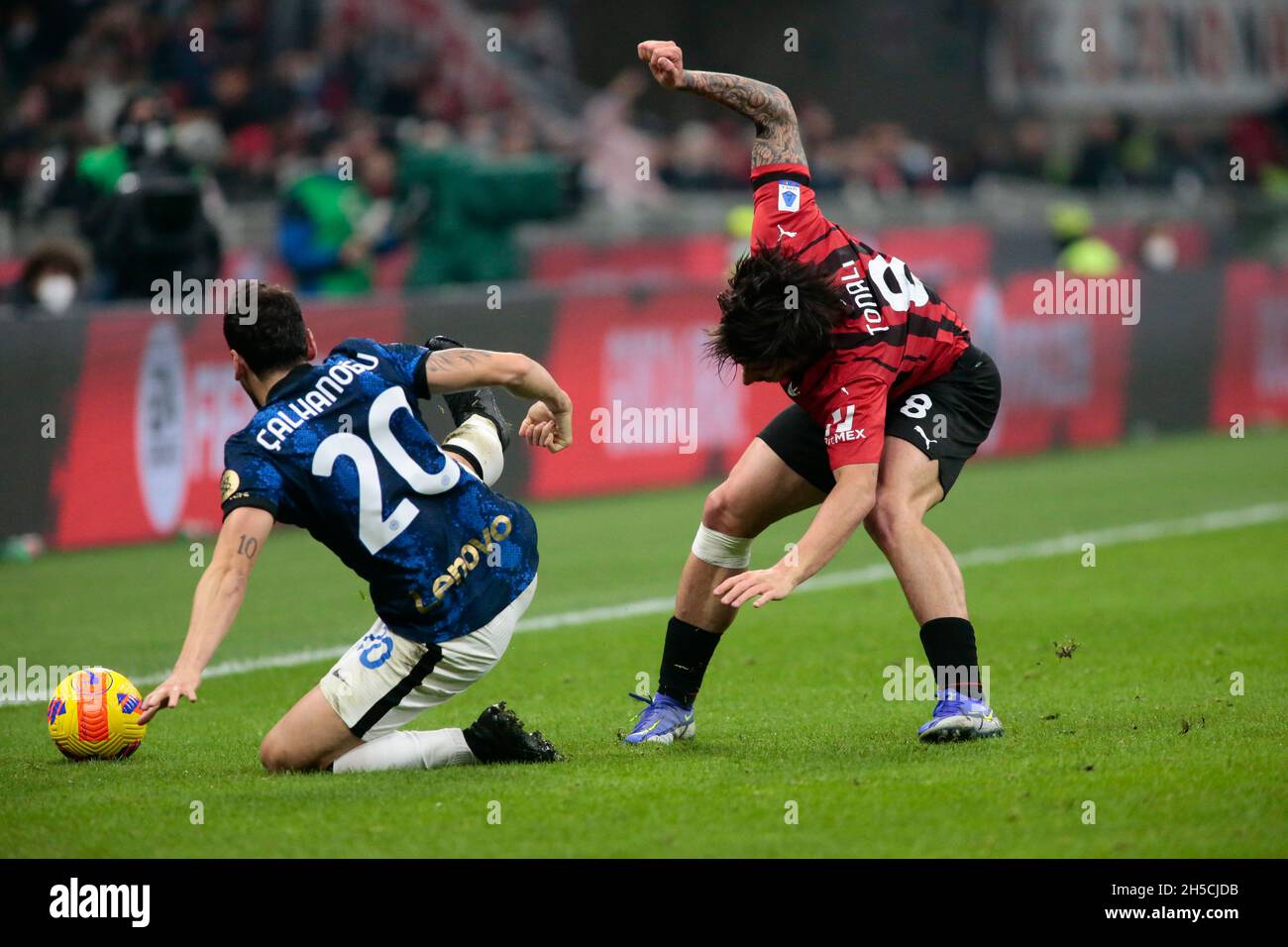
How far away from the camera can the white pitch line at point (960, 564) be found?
8766mm

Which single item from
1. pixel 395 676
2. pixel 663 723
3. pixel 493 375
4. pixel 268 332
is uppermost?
pixel 268 332

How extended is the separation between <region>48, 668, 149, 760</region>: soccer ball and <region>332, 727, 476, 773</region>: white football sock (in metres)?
0.86

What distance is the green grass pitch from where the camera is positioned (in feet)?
17.6

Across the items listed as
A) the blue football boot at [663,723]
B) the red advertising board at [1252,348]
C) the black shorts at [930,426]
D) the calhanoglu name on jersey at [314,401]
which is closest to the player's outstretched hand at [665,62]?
the black shorts at [930,426]

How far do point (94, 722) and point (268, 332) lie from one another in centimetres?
162

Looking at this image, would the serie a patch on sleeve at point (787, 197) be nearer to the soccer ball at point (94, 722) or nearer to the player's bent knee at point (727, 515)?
the player's bent knee at point (727, 515)

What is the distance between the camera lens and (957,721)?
6543mm

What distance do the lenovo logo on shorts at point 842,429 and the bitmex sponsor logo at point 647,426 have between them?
8542 mm

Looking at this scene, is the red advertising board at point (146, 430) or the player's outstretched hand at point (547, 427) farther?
the red advertising board at point (146, 430)

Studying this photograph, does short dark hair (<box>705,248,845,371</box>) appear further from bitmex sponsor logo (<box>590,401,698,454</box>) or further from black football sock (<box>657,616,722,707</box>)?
bitmex sponsor logo (<box>590,401,698,454</box>)

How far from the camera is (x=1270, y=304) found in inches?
776

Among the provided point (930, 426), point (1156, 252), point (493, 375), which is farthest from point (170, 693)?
point (1156, 252)

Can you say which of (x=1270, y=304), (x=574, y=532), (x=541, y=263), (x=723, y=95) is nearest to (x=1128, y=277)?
(x=1270, y=304)

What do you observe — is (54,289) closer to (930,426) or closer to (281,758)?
(281,758)
